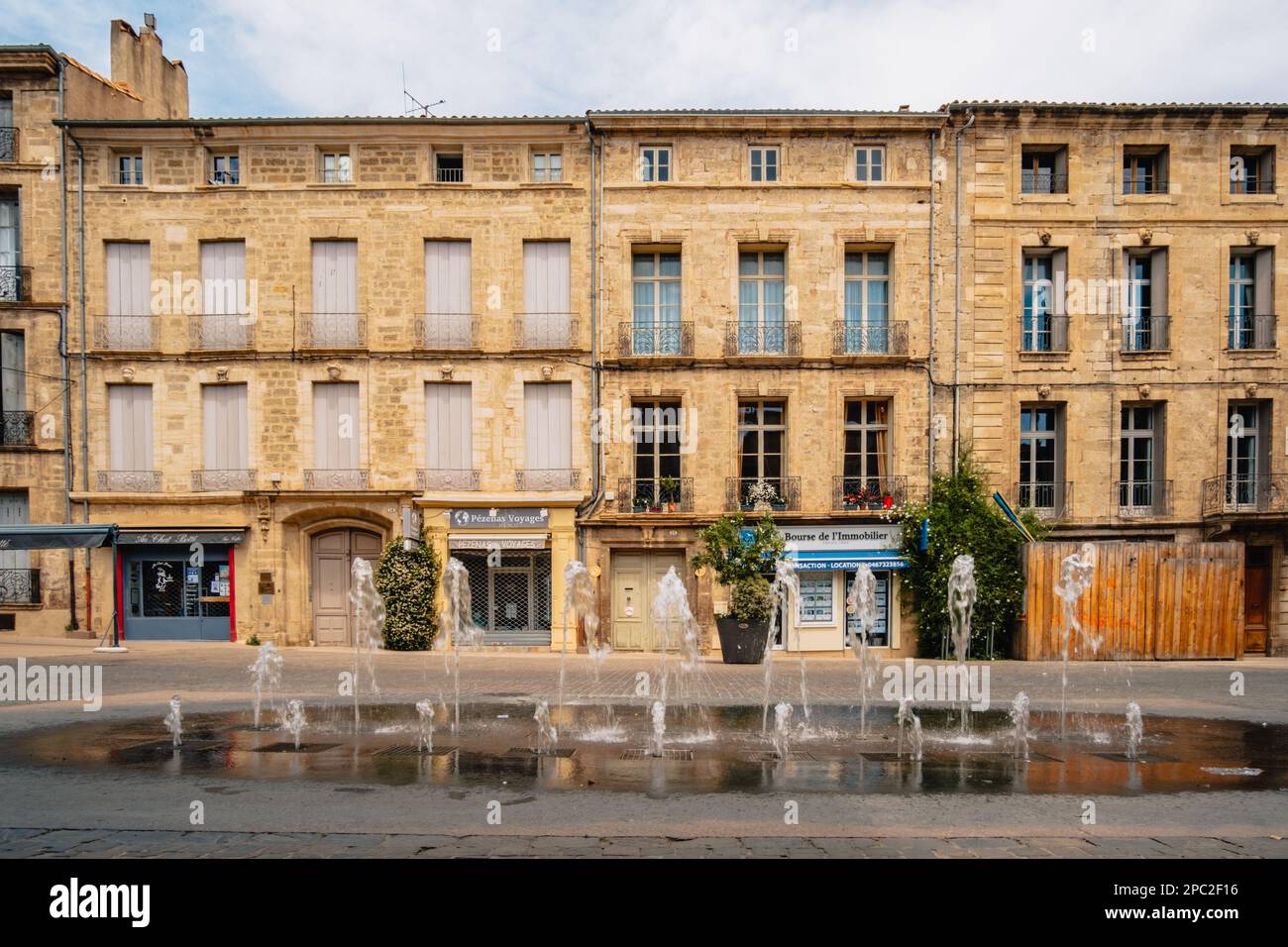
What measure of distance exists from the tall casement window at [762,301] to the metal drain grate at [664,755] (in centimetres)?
1298

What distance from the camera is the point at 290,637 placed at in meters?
19.8

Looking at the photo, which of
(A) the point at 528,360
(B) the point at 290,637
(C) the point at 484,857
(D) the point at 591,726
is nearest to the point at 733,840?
(C) the point at 484,857

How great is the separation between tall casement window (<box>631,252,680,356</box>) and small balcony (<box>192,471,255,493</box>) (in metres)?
10.0

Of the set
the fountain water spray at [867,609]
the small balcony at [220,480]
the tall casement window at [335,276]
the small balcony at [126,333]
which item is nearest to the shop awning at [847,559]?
the fountain water spray at [867,609]

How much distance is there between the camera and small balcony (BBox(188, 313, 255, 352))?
20078 mm

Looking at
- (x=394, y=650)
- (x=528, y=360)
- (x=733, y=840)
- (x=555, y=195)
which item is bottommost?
(x=394, y=650)

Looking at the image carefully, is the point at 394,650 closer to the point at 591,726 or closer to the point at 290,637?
the point at 290,637

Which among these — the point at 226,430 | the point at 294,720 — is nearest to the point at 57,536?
the point at 226,430

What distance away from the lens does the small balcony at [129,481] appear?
20.1 m

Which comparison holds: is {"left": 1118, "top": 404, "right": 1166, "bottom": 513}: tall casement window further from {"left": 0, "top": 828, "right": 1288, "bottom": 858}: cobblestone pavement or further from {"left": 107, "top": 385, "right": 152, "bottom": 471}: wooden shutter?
{"left": 107, "top": 385, "right": 152, "bottom": 471}: wooden shutter

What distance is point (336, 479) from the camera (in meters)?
20.0

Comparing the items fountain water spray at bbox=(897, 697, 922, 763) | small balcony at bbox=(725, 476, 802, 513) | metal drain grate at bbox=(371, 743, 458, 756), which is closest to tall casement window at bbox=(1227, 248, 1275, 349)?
small balcony at bbox=(725, 476, 802, 513)

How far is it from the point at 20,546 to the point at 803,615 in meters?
17.3

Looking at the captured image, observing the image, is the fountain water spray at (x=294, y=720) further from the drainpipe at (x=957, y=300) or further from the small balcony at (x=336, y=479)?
the drainpipe at (x=957, y=300)
